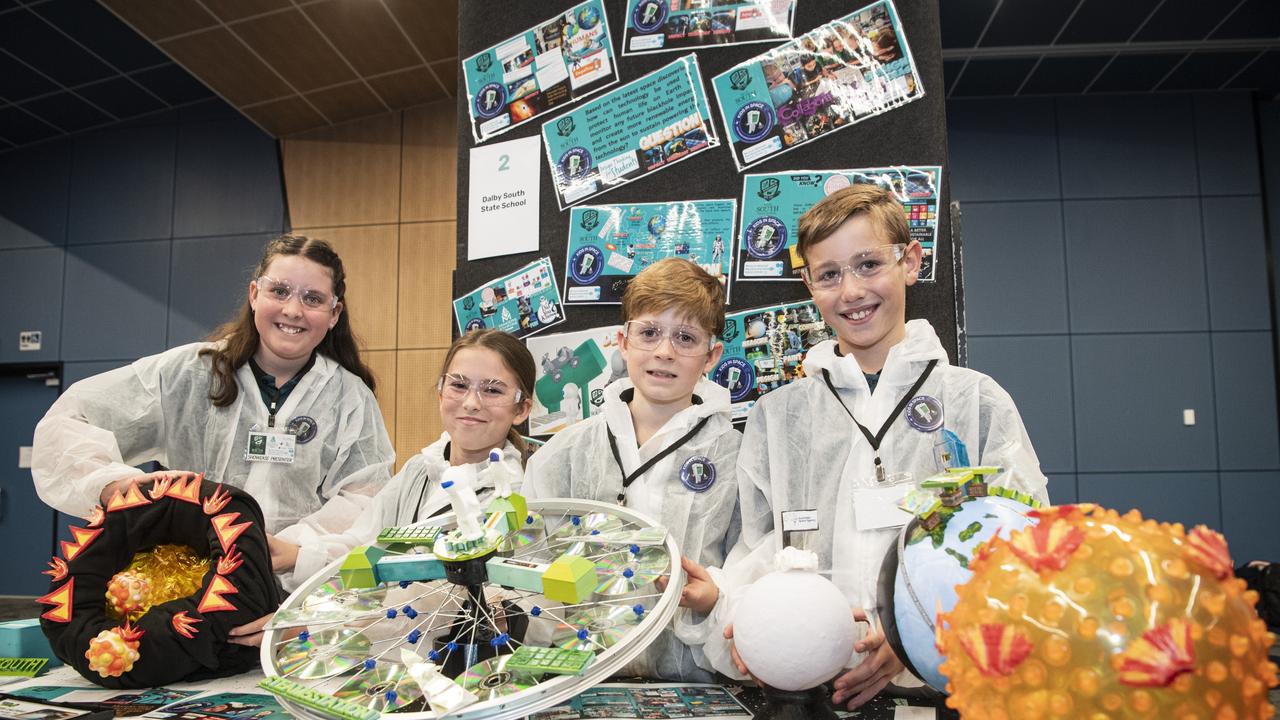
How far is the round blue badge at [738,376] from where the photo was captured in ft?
7.52

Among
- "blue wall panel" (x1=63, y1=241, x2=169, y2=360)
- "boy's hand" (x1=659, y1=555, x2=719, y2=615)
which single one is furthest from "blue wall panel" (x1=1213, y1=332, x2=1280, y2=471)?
"blue wall panel" (x1=63, y1=241, x2=169, y2=360)

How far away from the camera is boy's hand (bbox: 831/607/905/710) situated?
1330mm

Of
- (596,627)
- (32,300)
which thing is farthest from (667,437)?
(32,300)

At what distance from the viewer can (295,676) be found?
1.05m

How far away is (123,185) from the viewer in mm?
6504

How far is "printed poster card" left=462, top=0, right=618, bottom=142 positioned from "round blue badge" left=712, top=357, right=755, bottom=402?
101 cm

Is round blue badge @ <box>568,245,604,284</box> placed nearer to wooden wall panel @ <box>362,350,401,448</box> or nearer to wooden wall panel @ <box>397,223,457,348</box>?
wooden wall panel @ <box>397,223,457,348</box>

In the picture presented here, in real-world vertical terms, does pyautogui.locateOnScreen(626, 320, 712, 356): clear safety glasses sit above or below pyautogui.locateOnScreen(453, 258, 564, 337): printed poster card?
below

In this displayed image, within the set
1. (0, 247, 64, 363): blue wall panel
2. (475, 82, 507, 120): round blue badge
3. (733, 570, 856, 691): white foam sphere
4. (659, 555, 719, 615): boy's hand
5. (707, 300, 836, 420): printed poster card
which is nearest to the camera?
(733, 570, 856, 691): white foam sphere

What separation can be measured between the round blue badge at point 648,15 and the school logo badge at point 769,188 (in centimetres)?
64

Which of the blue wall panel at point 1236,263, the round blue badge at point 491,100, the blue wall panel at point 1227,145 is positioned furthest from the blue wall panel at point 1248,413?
the round blue badge at point 491,100

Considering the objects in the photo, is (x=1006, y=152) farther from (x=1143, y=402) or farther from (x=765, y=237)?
(x=765, y=237)

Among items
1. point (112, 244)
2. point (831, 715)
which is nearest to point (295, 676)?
point (831, 715)

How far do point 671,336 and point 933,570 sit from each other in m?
0.93
